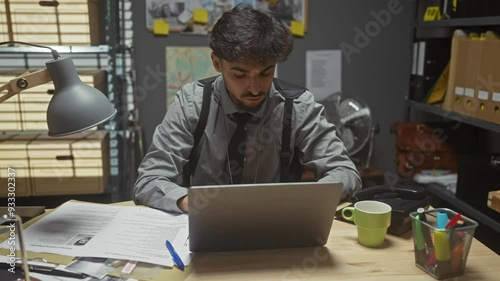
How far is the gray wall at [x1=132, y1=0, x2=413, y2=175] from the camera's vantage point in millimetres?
2637

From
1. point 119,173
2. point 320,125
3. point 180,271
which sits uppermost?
point 320,125

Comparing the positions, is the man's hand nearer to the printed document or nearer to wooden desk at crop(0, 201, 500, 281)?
the printed document

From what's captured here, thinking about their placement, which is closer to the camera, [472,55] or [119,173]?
[472,55]

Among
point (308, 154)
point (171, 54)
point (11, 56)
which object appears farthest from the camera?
point (171, 54)

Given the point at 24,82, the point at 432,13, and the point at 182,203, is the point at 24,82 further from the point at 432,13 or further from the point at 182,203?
the point at 432,13

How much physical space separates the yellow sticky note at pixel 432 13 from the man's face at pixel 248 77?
151 cm

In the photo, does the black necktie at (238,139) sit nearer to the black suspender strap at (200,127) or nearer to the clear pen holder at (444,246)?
the black suspender strap at (200,127)

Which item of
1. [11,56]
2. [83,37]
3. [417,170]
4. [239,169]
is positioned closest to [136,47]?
[83,37]

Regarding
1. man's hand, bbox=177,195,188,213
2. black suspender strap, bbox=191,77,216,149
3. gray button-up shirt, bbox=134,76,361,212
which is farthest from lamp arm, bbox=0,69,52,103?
black suspender strap, bbox=191,77,216,149

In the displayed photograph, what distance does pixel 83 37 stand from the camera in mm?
2268

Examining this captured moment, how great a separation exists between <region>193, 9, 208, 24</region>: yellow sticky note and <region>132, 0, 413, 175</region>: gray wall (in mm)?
98

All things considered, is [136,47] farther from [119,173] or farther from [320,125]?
[320,125]

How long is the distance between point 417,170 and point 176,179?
5.43ft

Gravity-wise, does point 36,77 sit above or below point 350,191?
above
